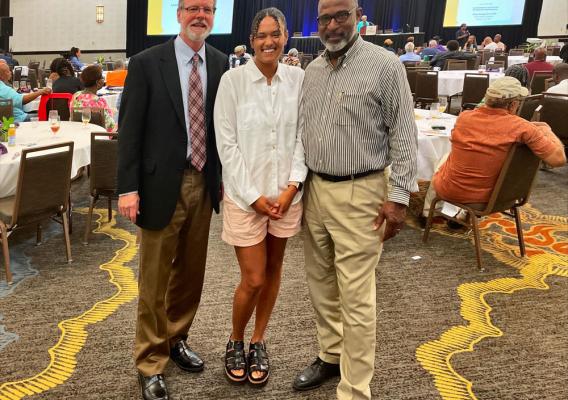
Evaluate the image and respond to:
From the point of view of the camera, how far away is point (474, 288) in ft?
11.1

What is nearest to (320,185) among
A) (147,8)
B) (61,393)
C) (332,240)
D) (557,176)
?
(332,240)

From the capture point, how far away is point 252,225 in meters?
2.08

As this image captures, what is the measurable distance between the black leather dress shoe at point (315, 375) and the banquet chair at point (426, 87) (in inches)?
257

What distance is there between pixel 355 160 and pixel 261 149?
0.35 meters

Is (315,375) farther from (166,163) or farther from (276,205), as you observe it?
(166,163)

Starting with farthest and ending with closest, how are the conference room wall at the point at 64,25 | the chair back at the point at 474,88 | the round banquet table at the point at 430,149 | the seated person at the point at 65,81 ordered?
1. the conference room wall at the point at 64,25
2. the chair back at the point at 474,88
3. the seated person at the point at 65,81
4. the round banquet table at the point at 430,149

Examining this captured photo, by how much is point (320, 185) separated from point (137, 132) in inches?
28.1

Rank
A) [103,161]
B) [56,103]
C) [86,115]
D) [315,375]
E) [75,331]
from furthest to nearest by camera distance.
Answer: [56,103] → [86,115] → [103,161] → [75,331] → [315,375]

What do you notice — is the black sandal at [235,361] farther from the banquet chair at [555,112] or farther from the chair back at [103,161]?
the banquet chair at [555,112]

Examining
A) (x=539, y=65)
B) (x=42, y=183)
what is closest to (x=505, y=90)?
(x=42, y=183)

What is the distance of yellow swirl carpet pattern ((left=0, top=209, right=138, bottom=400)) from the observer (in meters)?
2.30

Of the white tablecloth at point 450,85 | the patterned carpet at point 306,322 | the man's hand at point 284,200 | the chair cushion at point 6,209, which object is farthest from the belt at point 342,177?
the white tablecloth at point 450,85

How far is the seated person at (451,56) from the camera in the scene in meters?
11.4

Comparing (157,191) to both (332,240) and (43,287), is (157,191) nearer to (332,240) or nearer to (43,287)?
(332,240)
